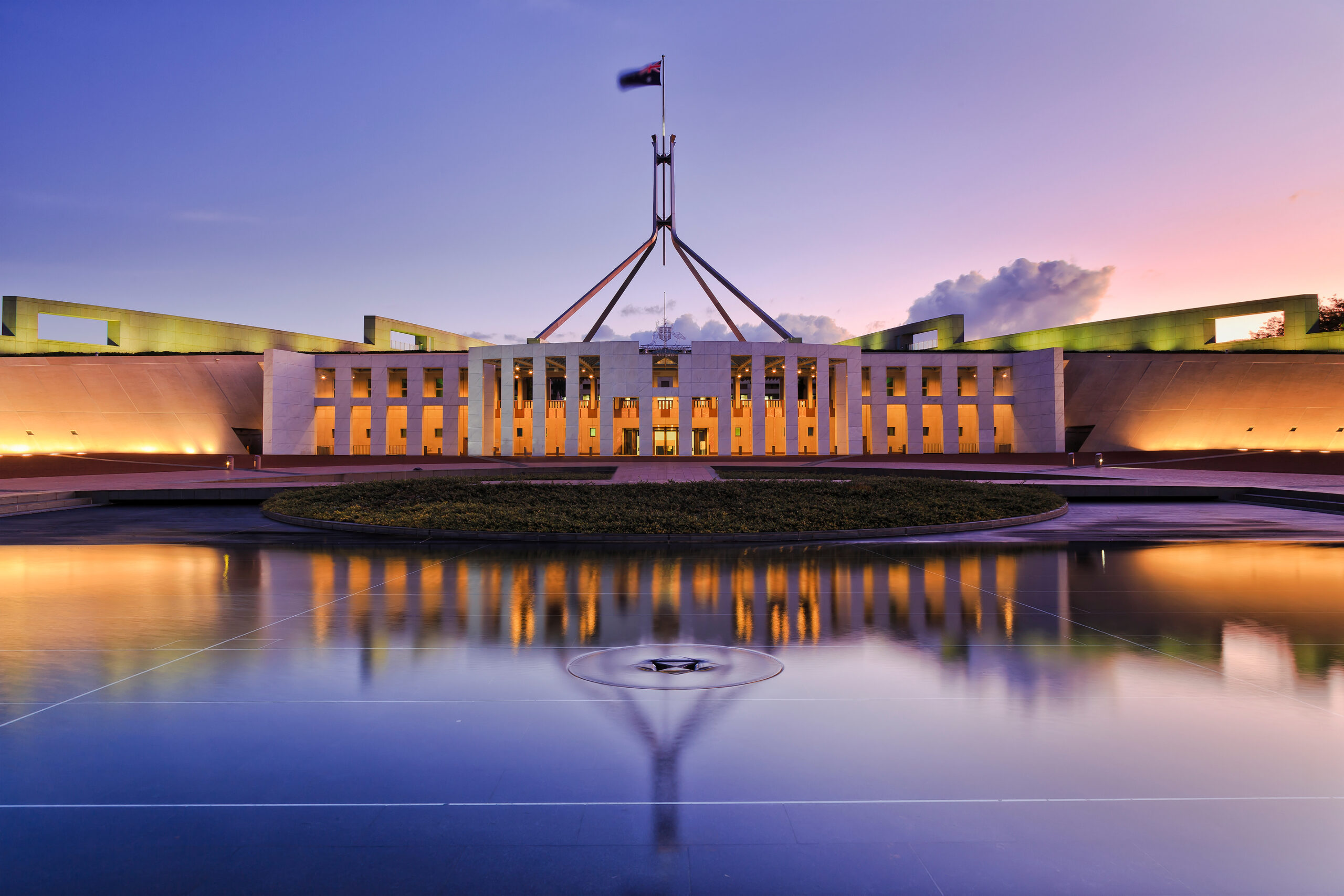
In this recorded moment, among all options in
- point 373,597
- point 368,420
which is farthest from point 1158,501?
point 368,420

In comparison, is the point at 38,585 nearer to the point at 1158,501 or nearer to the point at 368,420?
the point at 1158,501

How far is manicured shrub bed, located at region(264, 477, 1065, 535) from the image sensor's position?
14.7 metres

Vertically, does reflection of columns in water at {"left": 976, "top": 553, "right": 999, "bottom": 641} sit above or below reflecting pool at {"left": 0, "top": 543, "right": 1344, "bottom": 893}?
above

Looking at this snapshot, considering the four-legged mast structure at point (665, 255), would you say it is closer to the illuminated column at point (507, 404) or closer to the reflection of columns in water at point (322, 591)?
the illuminated column at point (507, 404)

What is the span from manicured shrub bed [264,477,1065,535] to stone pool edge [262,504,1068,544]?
113 mm

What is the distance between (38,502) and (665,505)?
16.9 metres

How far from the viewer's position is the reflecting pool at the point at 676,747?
310 cm

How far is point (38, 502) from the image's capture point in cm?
2109

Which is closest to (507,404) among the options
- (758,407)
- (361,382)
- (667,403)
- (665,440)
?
(667,403)

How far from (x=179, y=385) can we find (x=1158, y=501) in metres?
49.4

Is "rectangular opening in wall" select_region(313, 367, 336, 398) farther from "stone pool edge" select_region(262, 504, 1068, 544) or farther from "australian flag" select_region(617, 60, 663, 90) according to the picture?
"stone pool edge" select_region(262, 504, 1068, 544)

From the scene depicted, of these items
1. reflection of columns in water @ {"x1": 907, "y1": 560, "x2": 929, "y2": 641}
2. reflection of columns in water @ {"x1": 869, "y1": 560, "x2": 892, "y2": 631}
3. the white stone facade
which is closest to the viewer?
reflection of columns in water @ {"x1": 907, "y1": 560, "x2": 929, "y2": 641}

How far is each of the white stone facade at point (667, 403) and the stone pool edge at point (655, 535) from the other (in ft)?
100

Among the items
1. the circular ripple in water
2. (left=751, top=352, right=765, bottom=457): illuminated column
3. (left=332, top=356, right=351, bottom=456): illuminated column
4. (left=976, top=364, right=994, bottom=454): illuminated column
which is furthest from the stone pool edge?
(left=976, top=364, right=994, bottom=454): illuminated column
